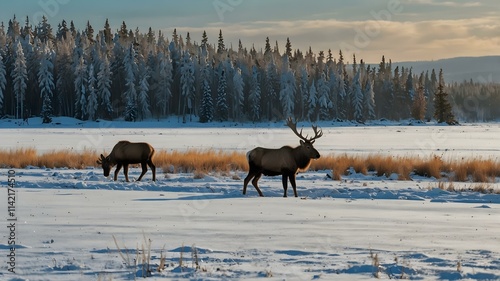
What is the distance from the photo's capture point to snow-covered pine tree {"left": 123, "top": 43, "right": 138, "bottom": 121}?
94.8m

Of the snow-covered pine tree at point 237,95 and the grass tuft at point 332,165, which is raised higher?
the snow-covered pine tree at point 237,95

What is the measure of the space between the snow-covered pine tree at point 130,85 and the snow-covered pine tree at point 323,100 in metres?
33.0

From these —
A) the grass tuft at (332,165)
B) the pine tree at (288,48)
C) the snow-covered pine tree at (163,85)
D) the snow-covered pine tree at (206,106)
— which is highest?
the pine tree at (288,48)

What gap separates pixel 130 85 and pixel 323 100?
3513 centimetres

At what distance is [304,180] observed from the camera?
21.7 m

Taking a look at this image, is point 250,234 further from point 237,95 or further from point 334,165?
point 237,95

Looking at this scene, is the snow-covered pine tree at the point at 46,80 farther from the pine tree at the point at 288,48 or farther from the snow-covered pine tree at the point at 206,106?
the pine tree at the point at 288,48

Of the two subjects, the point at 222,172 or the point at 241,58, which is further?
the point at 241,58

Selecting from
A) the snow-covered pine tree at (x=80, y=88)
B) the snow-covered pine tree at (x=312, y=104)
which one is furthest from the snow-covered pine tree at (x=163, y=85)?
the snow-covered pine tree at (x=312, y=104)

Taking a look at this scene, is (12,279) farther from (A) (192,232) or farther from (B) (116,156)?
(B) (116,156)


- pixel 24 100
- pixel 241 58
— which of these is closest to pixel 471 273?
pixel 24 100

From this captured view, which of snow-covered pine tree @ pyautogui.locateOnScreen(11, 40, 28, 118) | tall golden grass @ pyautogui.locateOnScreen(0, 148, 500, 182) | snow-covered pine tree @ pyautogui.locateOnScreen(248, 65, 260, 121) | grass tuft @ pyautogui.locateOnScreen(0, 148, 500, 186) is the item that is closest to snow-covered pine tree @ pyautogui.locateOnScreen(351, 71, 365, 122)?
snow-covered pine tree @ pyautogui.locateOnScreen(248, 65, 260, 121)

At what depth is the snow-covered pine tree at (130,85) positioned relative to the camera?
94.8m

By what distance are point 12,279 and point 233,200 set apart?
29.3 feet
